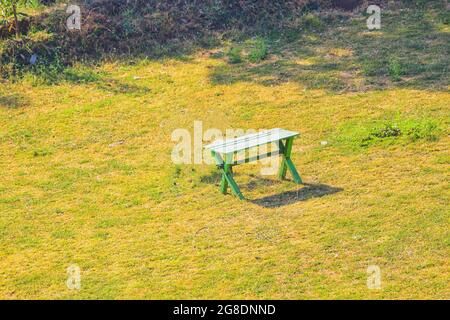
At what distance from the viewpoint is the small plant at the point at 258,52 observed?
16.2 meters

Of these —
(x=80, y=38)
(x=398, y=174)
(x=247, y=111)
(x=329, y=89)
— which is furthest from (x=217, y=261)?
(x=80, y=38)

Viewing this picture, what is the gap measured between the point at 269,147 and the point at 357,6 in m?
7.10

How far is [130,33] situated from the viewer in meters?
17.4

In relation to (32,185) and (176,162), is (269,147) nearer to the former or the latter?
(176,162)

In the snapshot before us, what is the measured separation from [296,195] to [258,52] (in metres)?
6.23

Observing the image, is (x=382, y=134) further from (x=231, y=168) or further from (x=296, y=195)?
(x=231, y=168)

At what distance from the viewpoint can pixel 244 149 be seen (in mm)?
10859

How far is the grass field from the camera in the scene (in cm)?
874

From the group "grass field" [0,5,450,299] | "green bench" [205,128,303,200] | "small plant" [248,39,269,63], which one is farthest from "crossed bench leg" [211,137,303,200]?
"small plant" [248,39,269,63]

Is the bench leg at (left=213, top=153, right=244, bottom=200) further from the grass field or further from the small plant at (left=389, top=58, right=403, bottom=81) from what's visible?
the small plant at (left=389, top=58, right=403, bottom=81)

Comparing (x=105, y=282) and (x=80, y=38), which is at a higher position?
(x=80, y=38)

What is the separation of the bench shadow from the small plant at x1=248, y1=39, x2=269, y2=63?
5.80 m

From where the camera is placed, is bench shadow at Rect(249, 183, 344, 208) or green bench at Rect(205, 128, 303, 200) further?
green bench at Rect(205, 128, 303, 200)

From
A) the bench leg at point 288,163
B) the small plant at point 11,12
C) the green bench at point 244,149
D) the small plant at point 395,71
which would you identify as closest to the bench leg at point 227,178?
the green bench at point 244,149
